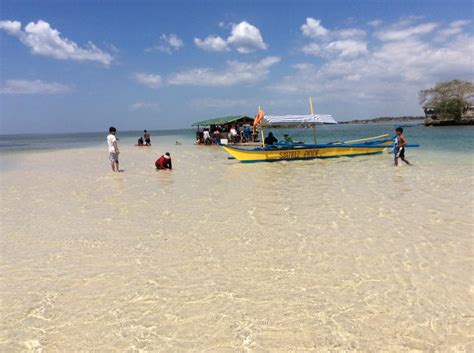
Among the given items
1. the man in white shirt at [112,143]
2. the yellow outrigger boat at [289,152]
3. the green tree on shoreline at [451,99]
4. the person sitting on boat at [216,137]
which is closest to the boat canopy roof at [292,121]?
the yellow outrigger boat at [289,152]

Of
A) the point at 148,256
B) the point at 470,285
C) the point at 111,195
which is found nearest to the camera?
the point at 470,285

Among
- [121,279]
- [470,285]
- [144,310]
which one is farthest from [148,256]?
[470,285]

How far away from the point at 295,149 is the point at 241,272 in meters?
13.0

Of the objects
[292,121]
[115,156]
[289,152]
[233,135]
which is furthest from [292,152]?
[233,135]

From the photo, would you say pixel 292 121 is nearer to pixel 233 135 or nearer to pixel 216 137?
pixel 233 135

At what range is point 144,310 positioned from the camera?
3.83 meters

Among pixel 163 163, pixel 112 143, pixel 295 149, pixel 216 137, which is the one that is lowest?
pixel 163 163

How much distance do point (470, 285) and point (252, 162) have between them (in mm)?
13190

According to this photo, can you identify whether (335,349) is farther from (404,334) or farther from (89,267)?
(89,267)

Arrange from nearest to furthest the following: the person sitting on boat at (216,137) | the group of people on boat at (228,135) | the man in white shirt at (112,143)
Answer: the man in white shirt at (112,143)
the group of people on boat at (228,135)
the person sitting on boat at (216,137)

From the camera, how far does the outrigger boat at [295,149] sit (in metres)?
17.0

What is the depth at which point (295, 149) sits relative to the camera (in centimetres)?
1711

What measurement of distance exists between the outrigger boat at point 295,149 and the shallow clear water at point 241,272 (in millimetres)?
7434

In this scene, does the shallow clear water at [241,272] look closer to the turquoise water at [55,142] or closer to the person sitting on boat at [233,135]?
the person sitting on boat at [233,135]
